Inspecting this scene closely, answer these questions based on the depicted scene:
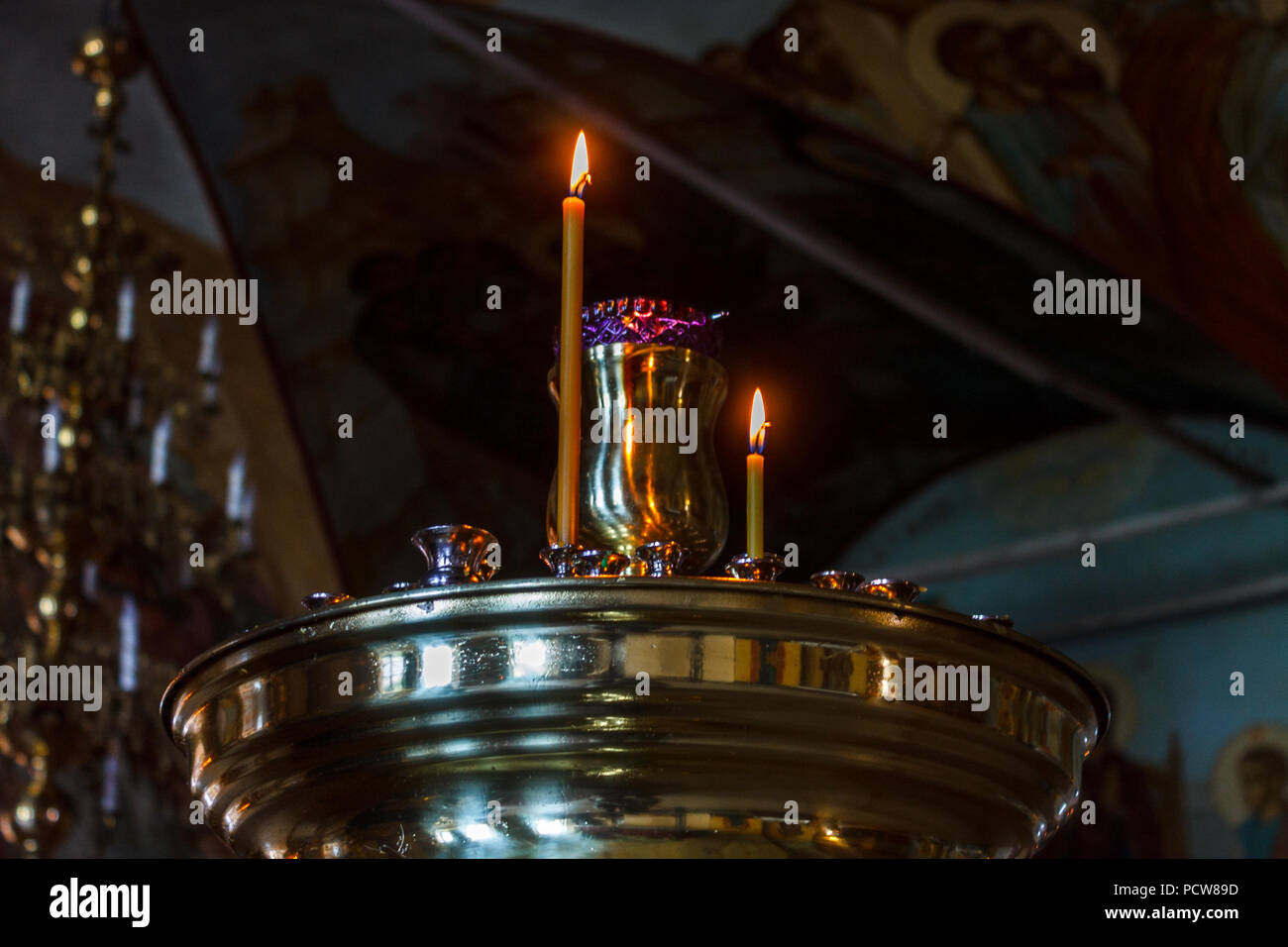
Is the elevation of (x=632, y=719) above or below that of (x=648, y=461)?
below

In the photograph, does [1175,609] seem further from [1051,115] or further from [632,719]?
[632,719]

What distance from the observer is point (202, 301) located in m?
9.49

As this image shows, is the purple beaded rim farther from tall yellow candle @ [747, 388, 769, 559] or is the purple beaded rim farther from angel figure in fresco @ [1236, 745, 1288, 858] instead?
angel figure in fresco @ [1236, 745, 1288, 858]

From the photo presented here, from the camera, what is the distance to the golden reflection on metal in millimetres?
785

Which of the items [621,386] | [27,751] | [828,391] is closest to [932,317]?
[828,391]

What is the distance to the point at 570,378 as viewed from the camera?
0.77 metres

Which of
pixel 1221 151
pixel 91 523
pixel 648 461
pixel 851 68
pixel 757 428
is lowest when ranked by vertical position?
pixel 648 461

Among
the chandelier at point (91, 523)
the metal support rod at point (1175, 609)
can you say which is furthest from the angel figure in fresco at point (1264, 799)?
the chandelier at point (91, 523)

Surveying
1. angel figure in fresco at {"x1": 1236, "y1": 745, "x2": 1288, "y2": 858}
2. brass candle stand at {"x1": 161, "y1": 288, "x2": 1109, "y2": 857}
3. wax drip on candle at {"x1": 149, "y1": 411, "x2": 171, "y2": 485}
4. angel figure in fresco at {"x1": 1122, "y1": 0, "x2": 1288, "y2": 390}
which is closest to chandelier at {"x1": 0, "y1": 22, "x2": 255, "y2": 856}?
wax drip on candle at {"x1": 149, "y1": 411, "x2": 171, "y2": 485}

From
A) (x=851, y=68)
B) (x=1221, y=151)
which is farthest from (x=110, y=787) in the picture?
(x=1221, y=151)

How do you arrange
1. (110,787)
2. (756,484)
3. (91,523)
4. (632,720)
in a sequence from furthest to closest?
(110,787), (91,523), (756,484), (632,720)

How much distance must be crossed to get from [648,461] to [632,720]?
0.21 m

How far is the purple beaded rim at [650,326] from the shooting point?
82cm
